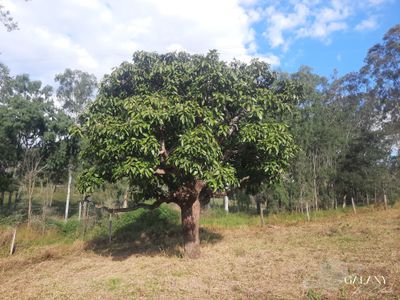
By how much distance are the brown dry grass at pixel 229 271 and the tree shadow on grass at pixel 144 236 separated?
492mm

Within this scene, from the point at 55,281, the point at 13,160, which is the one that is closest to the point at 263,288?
the point at 55,281

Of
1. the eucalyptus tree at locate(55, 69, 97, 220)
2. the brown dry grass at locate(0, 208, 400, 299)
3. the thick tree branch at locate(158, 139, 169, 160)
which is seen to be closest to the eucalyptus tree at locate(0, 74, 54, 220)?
the eucalyptus tree at locate(55, 69, 97, 220)

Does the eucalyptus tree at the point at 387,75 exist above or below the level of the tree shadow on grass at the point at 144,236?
above

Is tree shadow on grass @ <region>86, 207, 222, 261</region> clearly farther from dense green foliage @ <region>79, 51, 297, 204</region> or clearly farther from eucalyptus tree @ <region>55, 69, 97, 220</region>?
eucalyptus tree @ <region>55, 69, 97, 220</region>

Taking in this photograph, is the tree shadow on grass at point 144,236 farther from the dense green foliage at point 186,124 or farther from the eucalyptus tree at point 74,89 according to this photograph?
the eucalyptus tree at point 74,89

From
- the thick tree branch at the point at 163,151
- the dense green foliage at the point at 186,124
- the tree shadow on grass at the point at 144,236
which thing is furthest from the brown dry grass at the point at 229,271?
the thick tree branch at the point at 163,151

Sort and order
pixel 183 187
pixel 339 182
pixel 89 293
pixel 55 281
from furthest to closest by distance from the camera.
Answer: pixel 339 182 < pixel 183 187 < pixel 55 281 < pixel 89 293

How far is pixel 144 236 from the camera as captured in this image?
14398mm

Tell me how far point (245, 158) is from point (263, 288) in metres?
4.11

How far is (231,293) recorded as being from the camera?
6.16 meters

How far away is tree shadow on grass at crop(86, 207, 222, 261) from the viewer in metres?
11.1

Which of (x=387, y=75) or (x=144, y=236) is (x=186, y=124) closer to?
(x=144, y=236)

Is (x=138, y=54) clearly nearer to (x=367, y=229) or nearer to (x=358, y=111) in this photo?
(x=367, y=229)

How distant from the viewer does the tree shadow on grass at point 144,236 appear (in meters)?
11.1
